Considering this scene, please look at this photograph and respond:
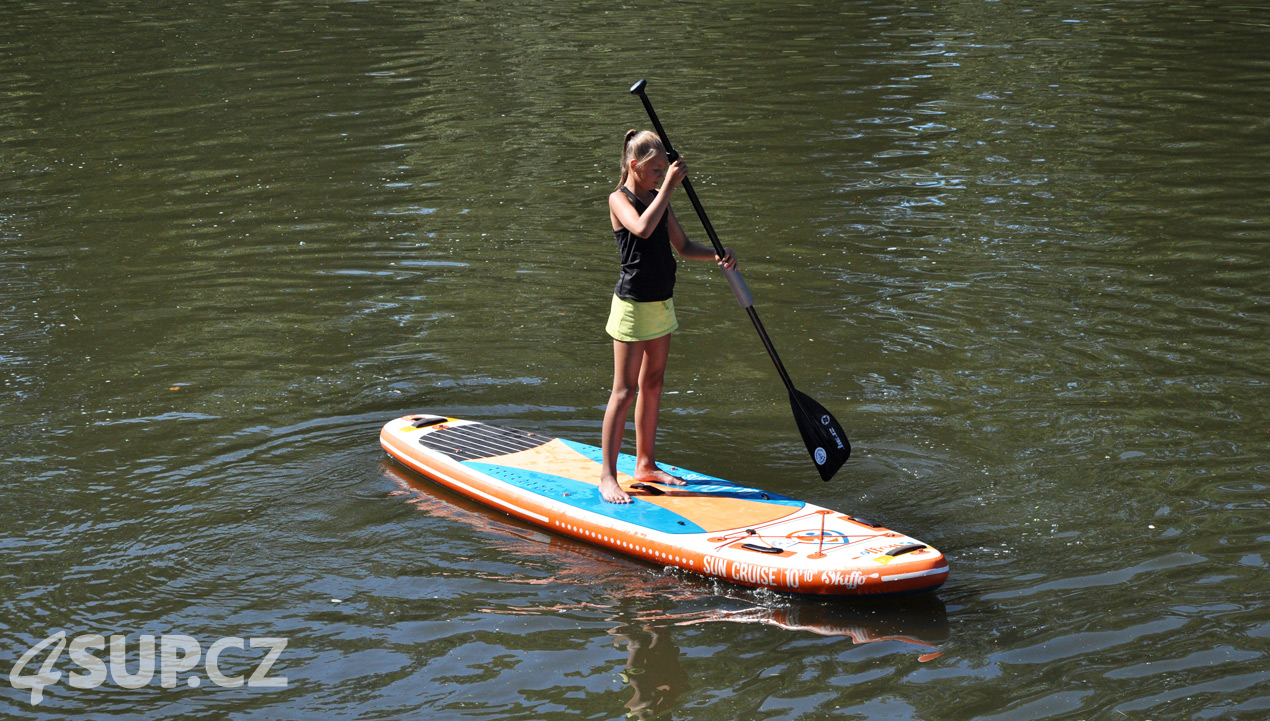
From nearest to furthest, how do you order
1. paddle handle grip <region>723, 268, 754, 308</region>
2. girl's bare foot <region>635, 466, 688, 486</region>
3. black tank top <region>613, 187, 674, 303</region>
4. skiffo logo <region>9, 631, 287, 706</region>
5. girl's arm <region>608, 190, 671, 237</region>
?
skiffo logo <region>9, 631, 287, 706</region> < girl's arm <region>608, 190, 671, 237</region> < black tank top <region>613, 187, 674, 303</region> < paddle handle grip <region>723, 268, 754, 308</region> < girl's bare foot <region>635, 466, 688, 486</region>

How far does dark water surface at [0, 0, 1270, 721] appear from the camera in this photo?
5.00 metres

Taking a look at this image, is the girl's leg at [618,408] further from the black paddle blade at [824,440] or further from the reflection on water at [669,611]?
the black paddle blade at [824,440]

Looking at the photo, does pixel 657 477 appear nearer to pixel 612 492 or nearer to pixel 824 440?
pixel 612 492

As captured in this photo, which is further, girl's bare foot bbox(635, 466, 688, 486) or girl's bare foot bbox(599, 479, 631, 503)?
girl's bare foot bbox(635, 466, 688, 486)

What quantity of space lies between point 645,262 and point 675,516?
4.12 ft

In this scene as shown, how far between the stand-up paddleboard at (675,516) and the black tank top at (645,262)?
1.05m

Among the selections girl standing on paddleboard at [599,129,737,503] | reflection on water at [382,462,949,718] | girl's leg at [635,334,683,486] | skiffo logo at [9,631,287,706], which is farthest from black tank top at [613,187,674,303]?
skiffo logo at [9,631,287,706]

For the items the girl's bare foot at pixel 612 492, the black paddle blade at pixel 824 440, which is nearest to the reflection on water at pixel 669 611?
the girl's bare foot at pixel 612 492

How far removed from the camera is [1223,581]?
17.4 feet

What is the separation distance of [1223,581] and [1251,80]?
478 inches

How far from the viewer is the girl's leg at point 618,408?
5.99 m

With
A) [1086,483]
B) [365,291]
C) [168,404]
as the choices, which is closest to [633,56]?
[365,291]

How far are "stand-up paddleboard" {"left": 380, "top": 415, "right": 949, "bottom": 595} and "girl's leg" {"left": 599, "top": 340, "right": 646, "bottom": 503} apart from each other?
0.29 feet

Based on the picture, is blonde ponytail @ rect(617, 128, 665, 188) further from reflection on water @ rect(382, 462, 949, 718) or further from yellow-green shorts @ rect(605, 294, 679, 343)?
reflection on water @ rect(382, 462, 949, 718)
